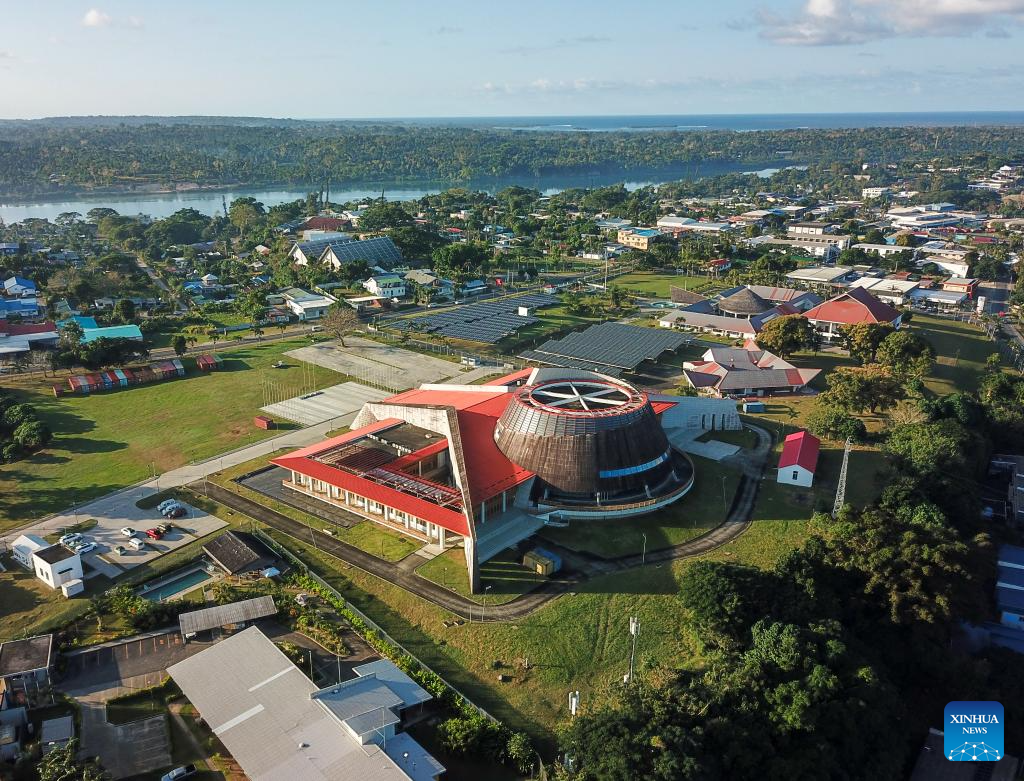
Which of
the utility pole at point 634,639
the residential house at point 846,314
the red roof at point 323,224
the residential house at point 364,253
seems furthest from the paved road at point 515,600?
the red roof at point 323,224

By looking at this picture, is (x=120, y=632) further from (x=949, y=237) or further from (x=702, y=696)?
(x=949, y=237)

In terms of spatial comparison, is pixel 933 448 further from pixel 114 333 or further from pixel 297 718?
pixel 114 333

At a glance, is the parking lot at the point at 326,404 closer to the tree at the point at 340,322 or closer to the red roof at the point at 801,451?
the tree at the point at 340,322

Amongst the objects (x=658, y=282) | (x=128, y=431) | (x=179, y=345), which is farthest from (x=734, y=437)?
(x=658, y=282)

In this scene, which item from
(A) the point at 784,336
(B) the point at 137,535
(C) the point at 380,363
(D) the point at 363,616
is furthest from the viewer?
(C) the point at 380,363

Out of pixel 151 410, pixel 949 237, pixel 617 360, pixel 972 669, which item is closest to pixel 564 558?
pixel 972 669
